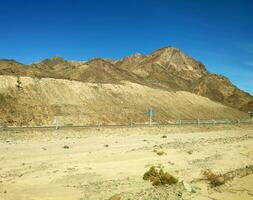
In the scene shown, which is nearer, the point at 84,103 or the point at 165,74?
the point at 84,103

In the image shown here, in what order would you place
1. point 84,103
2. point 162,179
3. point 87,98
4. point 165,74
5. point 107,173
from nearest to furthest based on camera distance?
point 162,179 < point 107,173 < point 84,103 < point 87,98 < point 165,74

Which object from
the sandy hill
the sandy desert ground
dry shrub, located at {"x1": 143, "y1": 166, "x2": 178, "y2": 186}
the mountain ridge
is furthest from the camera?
the mountain ridge

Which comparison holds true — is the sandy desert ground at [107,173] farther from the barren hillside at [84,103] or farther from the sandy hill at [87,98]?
the sandy hill at [87,98]

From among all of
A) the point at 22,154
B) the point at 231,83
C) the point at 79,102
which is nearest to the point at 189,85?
the point at 231,83

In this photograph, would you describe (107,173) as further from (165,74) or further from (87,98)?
(165,74)

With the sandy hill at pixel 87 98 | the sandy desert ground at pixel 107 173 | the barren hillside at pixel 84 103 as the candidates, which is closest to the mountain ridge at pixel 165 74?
the sandy hill at pixel 87 98

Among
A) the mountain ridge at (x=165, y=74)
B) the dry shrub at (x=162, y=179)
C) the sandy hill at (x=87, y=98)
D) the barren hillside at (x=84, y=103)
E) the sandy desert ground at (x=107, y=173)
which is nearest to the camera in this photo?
the sandy desert ground at (x=107, y=173)

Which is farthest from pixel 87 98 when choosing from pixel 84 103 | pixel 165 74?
pixel 165 74

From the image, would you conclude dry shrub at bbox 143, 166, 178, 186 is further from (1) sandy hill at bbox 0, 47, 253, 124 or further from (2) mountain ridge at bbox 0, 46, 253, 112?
(2) mountain ridge at bbox 0, 46, 253, 112

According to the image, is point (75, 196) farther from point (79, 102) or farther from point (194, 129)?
point (79, 102)

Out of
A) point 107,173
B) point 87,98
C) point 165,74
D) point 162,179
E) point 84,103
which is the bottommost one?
point 107,173

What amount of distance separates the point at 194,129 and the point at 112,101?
92.9ft

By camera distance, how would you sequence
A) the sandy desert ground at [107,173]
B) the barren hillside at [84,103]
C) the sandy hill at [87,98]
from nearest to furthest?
the sandy desert ground at [107,173] → the barren hillside at [84,103] → the sandy hill at [87,98]

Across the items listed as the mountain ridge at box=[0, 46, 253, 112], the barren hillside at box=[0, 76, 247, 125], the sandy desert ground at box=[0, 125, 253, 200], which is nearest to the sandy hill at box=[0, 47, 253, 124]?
the barren hillside at box=[0, 76, 247, 125]
